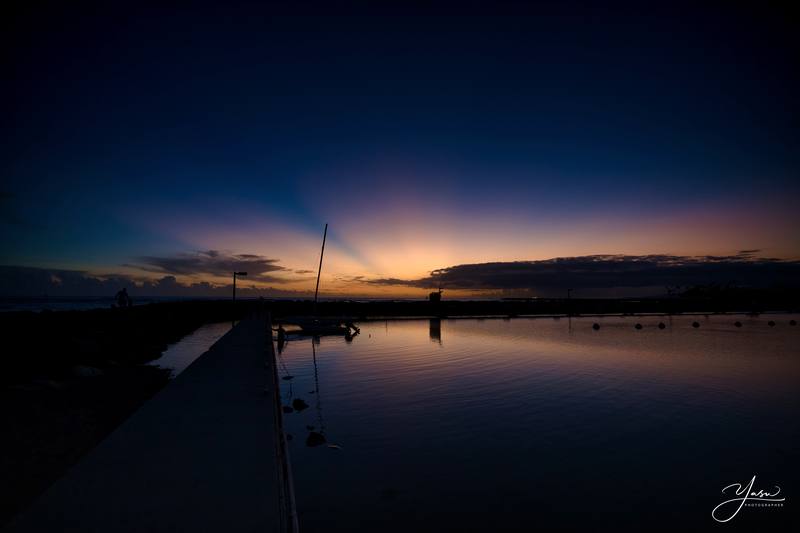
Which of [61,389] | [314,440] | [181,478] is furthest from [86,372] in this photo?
[181,478]

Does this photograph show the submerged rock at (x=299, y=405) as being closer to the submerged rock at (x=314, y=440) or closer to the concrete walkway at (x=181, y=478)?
the submerged rock at (x=314, y=440)

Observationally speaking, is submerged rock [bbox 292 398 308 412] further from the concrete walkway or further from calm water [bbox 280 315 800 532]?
the concrete walkway

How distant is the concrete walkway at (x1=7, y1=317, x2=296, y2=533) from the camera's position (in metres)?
4.61

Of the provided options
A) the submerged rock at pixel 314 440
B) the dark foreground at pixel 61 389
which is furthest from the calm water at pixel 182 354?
the submerged rock at pixel 314 440

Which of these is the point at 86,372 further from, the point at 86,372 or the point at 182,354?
the point at 182,354

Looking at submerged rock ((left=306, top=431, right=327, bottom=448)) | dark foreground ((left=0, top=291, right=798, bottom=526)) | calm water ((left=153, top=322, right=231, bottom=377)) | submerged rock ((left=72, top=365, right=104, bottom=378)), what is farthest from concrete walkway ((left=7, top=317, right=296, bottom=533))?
calm water ((left=153, top=322, right=231, bottom=377))

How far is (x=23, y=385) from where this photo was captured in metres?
15.5

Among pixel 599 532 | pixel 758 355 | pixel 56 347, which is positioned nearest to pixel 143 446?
pixel 599 532

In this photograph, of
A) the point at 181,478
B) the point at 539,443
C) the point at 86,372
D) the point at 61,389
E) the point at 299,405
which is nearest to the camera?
the point at 181,478

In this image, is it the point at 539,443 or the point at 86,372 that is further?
the point at 86,372

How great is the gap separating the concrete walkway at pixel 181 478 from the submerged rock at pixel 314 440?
7.79 feet

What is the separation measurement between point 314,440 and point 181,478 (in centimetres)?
608

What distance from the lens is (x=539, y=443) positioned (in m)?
11.4

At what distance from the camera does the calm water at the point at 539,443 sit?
786 cm
